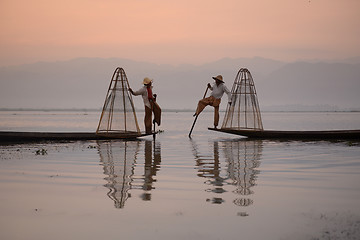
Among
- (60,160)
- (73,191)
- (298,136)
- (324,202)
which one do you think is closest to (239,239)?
(324,202)

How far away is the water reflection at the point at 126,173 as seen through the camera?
6.30 m

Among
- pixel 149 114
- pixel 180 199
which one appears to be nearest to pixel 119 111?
pixel 149 114

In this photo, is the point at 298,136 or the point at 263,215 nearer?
the point at 263,215

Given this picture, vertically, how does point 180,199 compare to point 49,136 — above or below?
below

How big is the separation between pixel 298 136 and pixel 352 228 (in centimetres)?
1362

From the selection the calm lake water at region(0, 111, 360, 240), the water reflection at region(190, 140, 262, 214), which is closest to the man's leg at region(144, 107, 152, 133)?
the water reflection at region(190, 140, 262, 214)

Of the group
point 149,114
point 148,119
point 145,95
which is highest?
point 145,95

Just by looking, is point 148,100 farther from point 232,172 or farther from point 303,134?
point 232,172

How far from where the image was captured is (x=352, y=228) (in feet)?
15.1

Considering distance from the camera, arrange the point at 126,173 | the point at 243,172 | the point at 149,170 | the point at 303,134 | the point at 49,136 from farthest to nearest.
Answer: the point at 303,134 → the point at 49,136 → the point at 149,170 → the point at 243,172 → the point at 126,173

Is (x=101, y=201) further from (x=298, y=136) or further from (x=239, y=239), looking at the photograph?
(x=298, y=136)

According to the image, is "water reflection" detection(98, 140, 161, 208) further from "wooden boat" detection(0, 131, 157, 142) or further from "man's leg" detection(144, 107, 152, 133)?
"man's leg" detection(144, 107, 152, 133)

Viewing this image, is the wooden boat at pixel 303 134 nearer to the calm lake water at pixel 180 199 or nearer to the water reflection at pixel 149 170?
the water reflection at pixel 149 170

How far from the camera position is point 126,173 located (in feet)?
27.4
